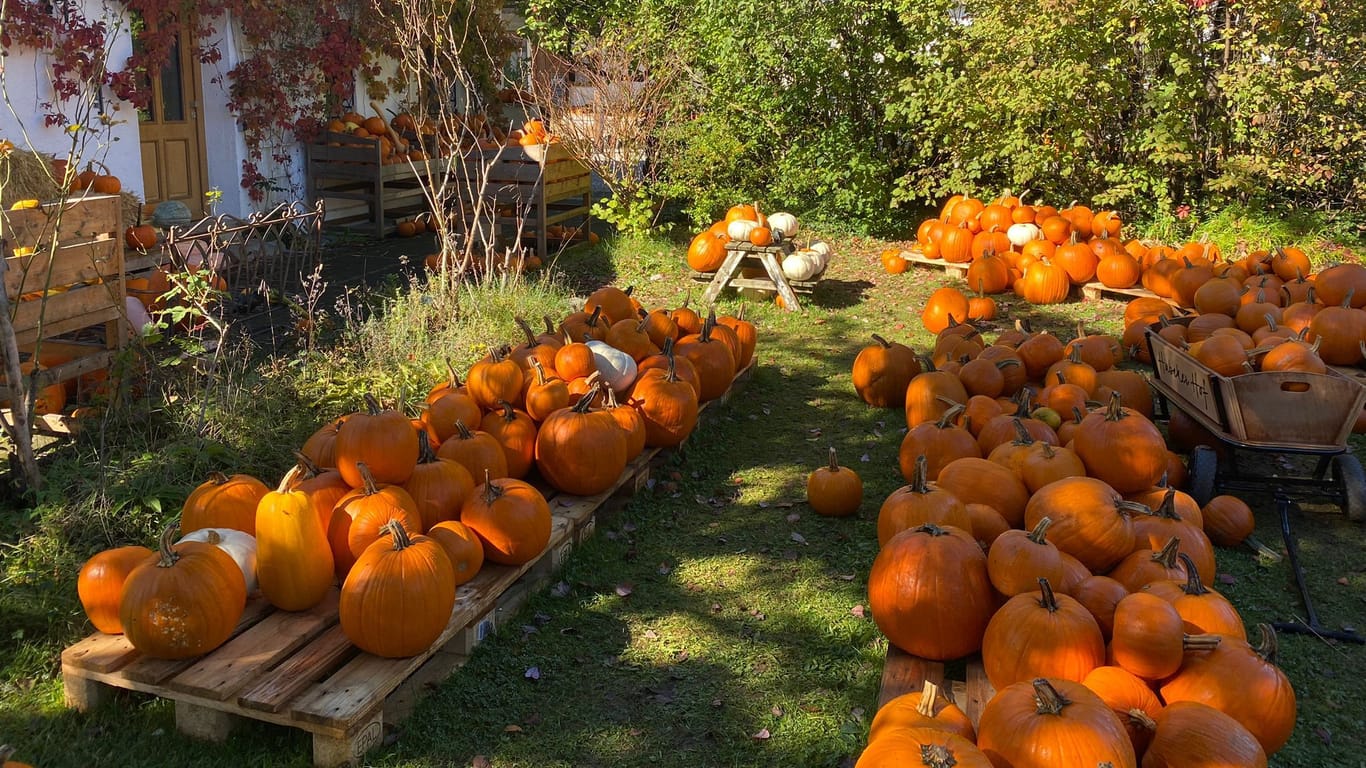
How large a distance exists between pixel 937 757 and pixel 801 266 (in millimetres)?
6713

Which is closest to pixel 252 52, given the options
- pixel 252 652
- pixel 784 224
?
pixel 784 224

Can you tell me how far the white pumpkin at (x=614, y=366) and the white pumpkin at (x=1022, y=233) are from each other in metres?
5.29

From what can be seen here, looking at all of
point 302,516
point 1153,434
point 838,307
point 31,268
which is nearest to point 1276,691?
point 1153,434

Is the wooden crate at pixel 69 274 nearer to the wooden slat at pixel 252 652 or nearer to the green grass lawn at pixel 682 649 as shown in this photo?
the green grass lawn at pixel 682 649

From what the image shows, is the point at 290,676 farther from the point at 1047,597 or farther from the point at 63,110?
the point at 63,110

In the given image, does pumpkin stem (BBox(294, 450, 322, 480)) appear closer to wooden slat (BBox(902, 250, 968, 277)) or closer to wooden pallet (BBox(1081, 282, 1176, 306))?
wooden pallet (BBox(1081, 282, 1176, 306))

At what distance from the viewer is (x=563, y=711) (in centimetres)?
356

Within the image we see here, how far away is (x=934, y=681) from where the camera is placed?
3.56m

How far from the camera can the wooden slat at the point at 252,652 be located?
3.18m

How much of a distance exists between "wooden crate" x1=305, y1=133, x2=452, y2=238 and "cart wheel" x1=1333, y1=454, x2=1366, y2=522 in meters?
9.33

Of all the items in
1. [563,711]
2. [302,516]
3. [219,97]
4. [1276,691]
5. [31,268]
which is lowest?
[563,711]

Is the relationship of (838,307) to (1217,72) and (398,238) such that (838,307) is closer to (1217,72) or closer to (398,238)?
(1217,72)

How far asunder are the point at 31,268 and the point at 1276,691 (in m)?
5.42

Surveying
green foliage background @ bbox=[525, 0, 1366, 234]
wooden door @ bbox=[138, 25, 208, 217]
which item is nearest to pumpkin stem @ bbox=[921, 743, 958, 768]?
green foliage background @ bbox=[525, 0, 1366, 234]
